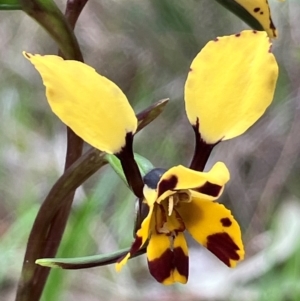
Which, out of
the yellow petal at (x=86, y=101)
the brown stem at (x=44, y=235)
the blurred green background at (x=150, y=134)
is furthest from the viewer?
the blurred green background at (x=150, y=134)

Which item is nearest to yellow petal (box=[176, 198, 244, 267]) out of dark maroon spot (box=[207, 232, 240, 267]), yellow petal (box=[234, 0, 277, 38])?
dark maroon spot (box=[207, 232, 240, 267])

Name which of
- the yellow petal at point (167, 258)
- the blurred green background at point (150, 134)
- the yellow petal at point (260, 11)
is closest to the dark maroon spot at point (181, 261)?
the yellow petal at point (167, 258)

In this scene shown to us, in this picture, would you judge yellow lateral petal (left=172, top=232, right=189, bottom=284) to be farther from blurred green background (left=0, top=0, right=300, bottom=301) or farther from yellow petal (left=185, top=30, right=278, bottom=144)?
blurred green background (left=0, top=0, right=300, bottom=301)

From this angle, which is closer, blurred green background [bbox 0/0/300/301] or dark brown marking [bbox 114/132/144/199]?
dark brown marking [bbox 114/132/144/199]

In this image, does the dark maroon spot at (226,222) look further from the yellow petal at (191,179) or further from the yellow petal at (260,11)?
the yellow petal at (260,11)

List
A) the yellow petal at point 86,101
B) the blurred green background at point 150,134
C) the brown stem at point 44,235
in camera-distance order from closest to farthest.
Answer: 1. the yellow petal at point 86,101
2. the brown stem at point 44,235
3. the blurred green background at point 150,134

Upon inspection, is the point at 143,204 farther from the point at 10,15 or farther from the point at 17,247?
the point at 10,15

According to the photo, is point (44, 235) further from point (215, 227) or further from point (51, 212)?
point (215, 227)
